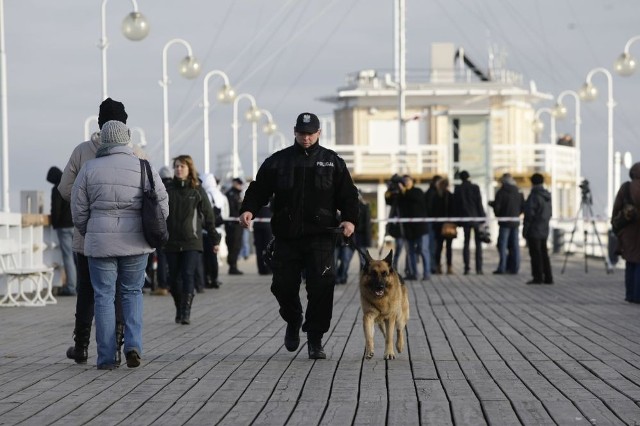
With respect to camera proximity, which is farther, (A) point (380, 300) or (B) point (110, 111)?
(A) point (380, 300)

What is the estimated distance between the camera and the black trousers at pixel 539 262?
81.1 feet

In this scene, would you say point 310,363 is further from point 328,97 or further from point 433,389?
point 328,97

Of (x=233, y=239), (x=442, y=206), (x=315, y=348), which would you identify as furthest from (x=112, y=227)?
(x=442, y=206)

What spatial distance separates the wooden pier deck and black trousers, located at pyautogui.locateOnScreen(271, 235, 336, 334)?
37 centimetres

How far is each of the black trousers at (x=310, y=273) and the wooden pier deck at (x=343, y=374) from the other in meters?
0.37

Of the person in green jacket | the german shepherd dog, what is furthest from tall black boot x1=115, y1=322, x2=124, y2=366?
the person in green jacket

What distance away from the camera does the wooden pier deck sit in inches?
326

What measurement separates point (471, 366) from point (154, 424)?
363 cm

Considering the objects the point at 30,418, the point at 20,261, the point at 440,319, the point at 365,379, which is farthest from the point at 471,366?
the point at 20,261

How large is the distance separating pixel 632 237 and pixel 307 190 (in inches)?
357

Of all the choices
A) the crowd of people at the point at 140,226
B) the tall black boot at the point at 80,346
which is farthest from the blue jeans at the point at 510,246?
the tall black boot at the point at 80,346

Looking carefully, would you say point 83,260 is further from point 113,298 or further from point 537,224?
point 537,224

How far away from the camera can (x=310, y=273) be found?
11.6 m

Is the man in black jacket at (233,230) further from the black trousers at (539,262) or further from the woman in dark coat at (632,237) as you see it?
the woman in dark coat at (632,237)
